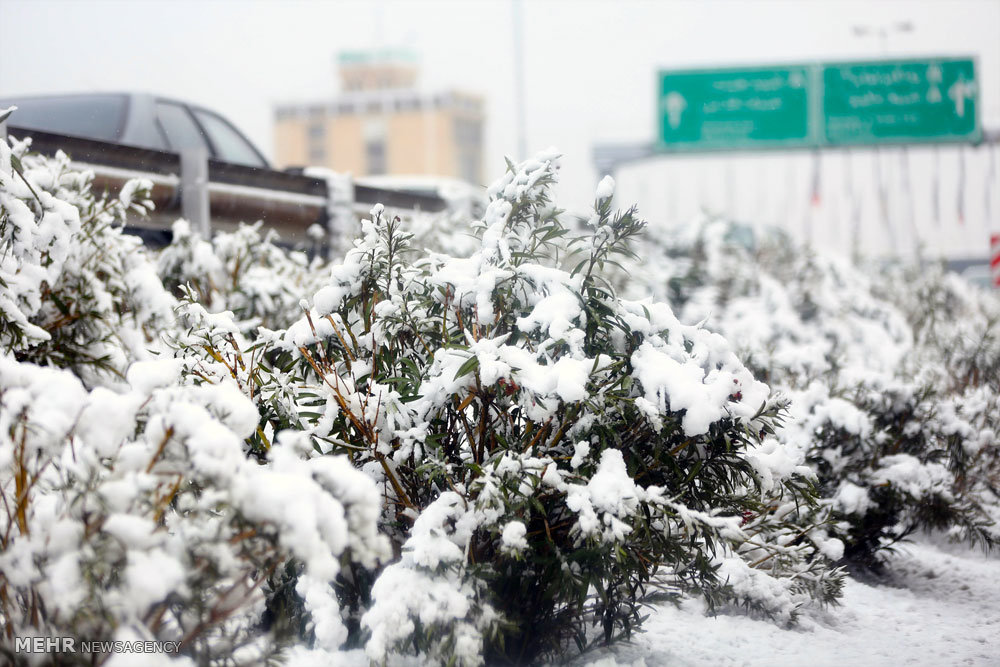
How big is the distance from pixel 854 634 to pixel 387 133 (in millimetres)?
102202

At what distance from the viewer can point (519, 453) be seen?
2.93 m

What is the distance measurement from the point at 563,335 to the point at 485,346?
0.82 feet

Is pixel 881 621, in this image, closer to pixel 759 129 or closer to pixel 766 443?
pixel 766 443

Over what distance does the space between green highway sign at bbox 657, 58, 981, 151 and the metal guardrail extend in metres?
11.7

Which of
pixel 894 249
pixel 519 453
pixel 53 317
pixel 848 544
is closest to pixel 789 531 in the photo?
pixel 848 544

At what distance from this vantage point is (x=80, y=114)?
7.43 meters

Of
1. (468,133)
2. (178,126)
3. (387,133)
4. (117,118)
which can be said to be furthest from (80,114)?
(468,133)

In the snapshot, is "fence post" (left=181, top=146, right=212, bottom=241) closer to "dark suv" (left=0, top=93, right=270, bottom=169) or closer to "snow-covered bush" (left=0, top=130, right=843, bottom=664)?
"dark suv" (left=0, top=93, right=270, bottom=169)

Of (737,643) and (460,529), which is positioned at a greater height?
(460,529)

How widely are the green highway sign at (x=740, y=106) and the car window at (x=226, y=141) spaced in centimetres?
1162

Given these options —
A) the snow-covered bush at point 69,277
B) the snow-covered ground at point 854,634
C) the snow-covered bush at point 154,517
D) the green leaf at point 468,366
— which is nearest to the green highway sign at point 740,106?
the snow-covered bush at point 69,277

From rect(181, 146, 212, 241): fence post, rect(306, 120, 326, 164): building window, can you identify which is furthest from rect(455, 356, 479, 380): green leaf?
rect(306, 120, 326, 164): building window

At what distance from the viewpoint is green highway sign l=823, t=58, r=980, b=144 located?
18609 mm

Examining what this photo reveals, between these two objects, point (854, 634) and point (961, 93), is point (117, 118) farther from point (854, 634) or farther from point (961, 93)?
point (961, 93)
